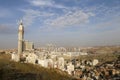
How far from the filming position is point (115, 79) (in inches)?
895

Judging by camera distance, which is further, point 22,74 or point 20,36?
point 20,36

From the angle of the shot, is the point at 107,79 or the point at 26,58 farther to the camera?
the point at 26,58

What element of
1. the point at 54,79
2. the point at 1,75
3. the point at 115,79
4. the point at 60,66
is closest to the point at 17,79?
the point at 1,75

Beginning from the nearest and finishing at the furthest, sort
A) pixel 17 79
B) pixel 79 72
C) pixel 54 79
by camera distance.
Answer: pixel 17 79 < pixel 54 79 < pixel 79 72

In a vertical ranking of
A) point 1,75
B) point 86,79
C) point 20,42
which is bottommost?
point 86,79

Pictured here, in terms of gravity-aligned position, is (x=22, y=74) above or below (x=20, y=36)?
below

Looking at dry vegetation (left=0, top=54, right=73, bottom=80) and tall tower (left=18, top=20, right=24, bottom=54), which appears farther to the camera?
tall tower (left=18, top=20, right=24, bottom=54)

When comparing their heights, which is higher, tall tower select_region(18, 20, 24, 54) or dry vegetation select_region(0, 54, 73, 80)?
tall tower select_region(18, 20, 24, 54)

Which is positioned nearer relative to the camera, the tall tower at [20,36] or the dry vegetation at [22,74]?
the dry vegetation at [22,74]

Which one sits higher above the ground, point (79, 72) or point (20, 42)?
point (20, 42)

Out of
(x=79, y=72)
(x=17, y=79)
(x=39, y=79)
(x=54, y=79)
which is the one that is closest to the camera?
(x=17, y=79)

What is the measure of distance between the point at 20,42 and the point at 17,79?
19.4 m

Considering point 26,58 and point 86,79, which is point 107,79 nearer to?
point 86,79

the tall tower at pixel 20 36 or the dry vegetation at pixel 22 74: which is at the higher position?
the tall tower at pixel 20 36
